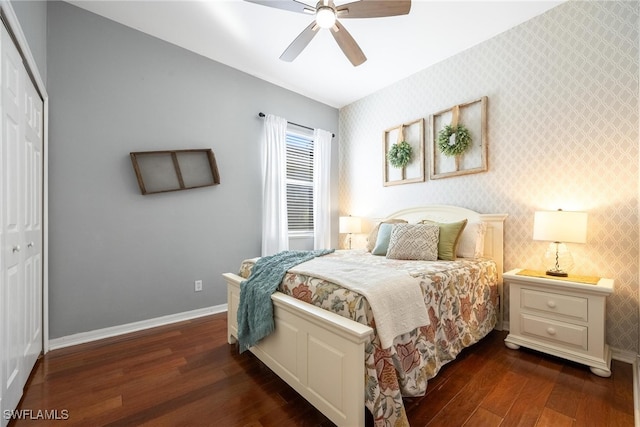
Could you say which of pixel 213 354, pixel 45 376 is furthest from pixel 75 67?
pixel 213 354

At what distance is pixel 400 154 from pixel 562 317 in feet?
7.66

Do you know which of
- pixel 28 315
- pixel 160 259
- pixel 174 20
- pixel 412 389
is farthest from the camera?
pixel 160 259

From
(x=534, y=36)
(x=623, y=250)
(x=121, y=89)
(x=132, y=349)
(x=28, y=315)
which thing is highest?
(x=534, y=36)

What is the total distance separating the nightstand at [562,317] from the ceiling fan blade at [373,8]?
7.41 ft

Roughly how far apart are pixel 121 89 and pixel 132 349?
242cm

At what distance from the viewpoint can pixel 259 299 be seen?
1.97 meters

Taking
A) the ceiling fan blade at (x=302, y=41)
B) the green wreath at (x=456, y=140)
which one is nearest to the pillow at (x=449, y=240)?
the green wreath at (x=456, y=140)

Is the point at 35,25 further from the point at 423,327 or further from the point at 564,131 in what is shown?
the point at 564,131

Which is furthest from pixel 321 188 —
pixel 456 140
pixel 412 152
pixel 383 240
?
pixel 456 140

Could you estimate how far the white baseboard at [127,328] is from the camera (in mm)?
2404

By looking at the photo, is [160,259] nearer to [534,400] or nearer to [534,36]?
[534,400]

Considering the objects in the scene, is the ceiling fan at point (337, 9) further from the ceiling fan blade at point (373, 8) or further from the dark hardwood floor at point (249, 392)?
the dark hardwood floor at point (249, 392)

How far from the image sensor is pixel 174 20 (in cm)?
270

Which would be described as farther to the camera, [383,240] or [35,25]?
[383,240]
